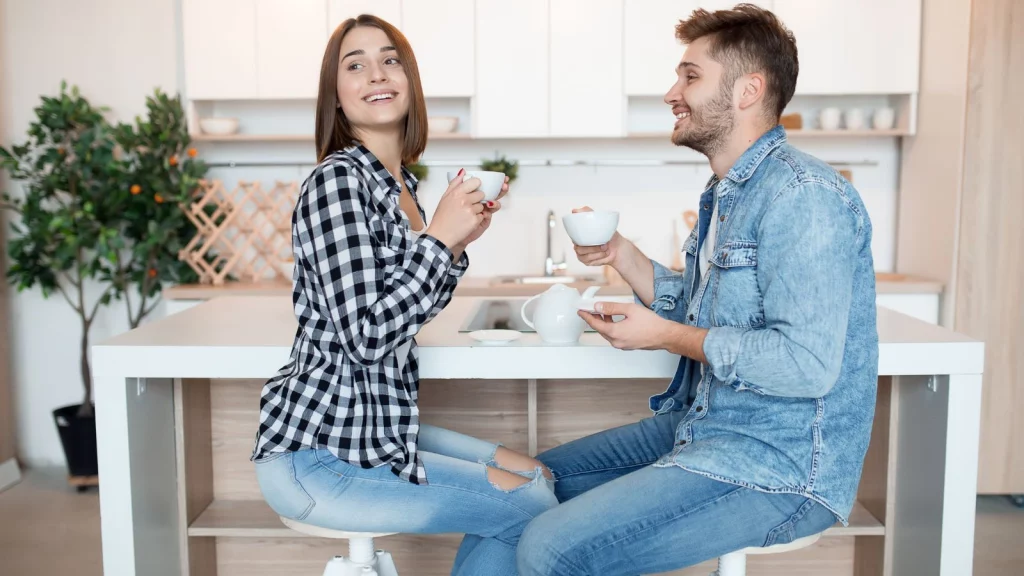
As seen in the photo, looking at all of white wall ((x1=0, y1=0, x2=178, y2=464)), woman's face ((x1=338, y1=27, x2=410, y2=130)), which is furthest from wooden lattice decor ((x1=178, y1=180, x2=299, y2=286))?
woman's face ((x1=338, y1=27, x2=410, y2=130))

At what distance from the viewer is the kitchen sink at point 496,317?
1934mm

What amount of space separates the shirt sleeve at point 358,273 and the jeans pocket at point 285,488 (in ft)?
0.67

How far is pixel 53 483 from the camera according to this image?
3.43m

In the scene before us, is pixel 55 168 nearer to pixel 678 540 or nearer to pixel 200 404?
pixel 200 404

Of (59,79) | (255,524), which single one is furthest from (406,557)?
(59,79)

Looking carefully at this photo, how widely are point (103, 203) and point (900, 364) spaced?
284 cm

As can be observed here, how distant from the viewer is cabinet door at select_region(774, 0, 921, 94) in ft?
11.0

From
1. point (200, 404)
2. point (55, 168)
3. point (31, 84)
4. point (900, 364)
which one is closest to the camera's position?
point (900, 364)

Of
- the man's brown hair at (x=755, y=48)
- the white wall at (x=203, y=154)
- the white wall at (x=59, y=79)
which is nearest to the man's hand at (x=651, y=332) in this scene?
the man's brown hair at (x=755, y=48)

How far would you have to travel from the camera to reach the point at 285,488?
1.35 meters

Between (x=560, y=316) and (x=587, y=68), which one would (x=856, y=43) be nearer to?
(x=587, y=68)

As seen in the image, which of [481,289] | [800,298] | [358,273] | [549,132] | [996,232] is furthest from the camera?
[549,132]

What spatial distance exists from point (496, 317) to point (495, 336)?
44 centimetres

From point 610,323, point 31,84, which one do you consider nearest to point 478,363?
point 610,323
